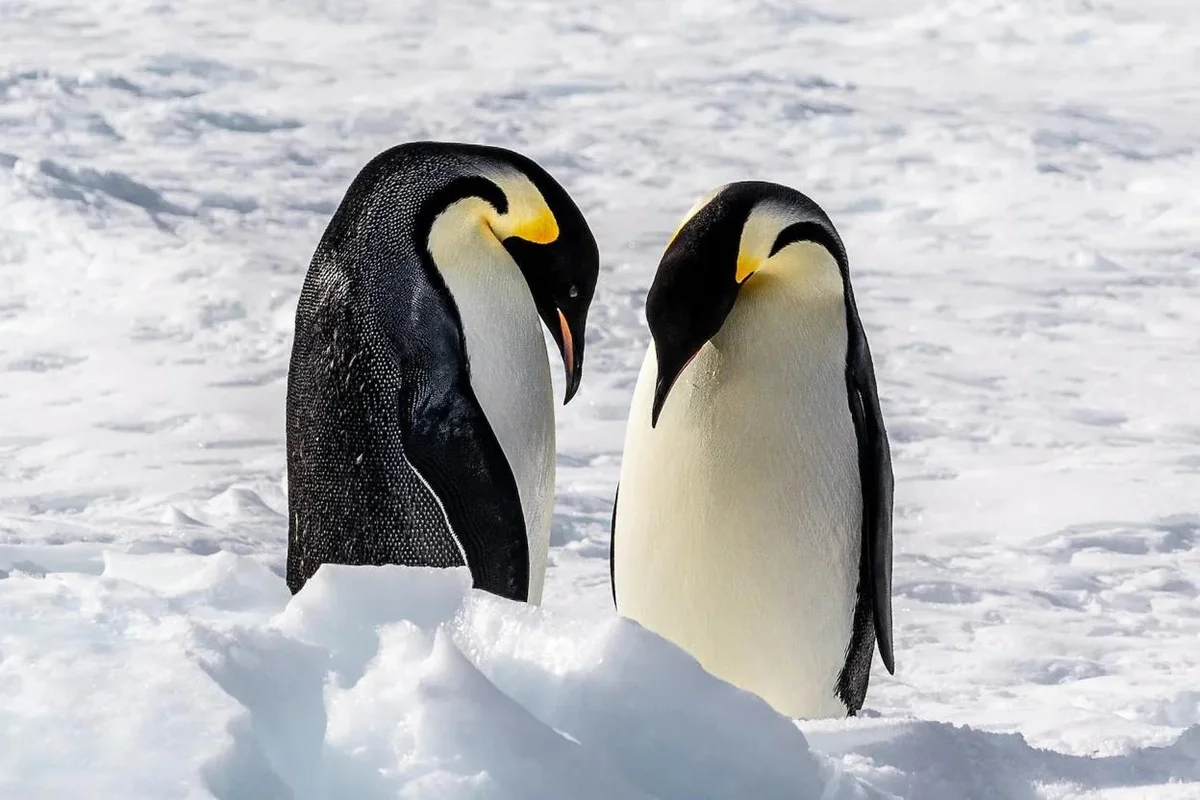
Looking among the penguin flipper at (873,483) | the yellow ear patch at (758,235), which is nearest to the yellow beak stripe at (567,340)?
the yellow ear patch at (758,235)

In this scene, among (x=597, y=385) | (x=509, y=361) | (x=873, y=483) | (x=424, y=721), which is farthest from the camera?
(x=597, y=385)

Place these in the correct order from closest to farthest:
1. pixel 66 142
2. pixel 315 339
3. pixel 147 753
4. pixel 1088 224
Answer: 1. pixel 147 753
2. pixel 315 339
3. pixel 1088 224
4. pixel 66 142

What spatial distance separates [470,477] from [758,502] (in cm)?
54

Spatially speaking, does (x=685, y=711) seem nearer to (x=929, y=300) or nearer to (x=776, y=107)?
(x=929, y=300)

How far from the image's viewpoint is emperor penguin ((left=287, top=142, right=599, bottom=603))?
2.89 meters

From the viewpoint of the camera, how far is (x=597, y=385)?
Answer: 598cm

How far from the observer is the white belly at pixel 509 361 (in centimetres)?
294

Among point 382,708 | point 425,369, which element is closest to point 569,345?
point 425,369

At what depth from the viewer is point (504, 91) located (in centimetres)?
1214

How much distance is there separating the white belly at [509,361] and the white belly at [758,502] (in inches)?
7.9

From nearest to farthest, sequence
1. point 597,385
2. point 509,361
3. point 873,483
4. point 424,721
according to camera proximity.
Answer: point 424,721
point 509,361
point 873,483
point 597,385

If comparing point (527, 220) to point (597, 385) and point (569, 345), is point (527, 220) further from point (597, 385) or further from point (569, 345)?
point (597, 385)

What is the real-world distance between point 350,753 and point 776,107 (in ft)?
34.5

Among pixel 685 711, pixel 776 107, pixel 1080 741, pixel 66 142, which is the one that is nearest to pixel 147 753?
pixel 685 711
